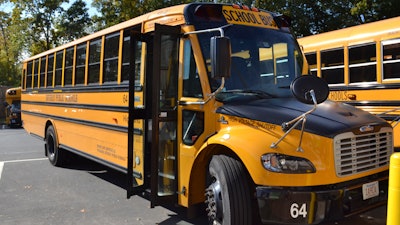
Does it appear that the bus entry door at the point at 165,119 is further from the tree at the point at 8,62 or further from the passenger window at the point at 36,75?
the tree at the point at 8,62

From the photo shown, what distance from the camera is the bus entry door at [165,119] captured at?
14.6 ft

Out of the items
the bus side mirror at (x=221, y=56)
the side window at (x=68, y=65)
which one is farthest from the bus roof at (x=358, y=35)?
the side window at (x=68, y=65)

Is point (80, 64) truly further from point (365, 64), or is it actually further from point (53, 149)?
point (365, 64)

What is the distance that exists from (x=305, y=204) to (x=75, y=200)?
385 cm

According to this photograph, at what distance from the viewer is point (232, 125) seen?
3.95 m

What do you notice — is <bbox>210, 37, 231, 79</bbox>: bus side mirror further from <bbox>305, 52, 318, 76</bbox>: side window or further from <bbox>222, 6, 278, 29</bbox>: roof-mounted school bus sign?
<bbox>305, 52, 318, 76</bbox>: side window

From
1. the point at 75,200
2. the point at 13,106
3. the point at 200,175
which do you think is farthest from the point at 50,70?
the point at 13,106

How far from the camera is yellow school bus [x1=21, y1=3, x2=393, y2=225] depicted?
345 centimetres

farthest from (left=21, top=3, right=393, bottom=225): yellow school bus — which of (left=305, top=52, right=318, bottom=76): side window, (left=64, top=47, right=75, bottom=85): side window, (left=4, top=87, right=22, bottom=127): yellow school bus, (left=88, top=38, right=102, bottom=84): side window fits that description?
(left=4, top=87, right=22, bottom=127): yellow school bus

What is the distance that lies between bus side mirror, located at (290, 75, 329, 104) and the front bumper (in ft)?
2.57

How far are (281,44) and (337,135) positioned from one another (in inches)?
69.6

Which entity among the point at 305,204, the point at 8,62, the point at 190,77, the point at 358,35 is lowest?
the point at 305,204

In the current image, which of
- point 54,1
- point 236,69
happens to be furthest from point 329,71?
point 54,1

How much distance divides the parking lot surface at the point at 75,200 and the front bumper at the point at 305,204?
19.8 inches
